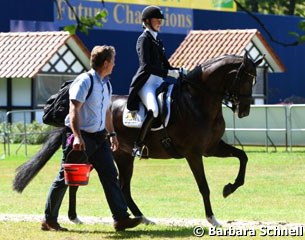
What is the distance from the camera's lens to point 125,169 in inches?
489

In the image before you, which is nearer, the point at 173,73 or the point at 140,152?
the point at 173,73

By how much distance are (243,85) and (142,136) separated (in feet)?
4.73

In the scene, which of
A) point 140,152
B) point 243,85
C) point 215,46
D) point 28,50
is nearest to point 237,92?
point 243,85

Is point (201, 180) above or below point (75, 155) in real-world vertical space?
below

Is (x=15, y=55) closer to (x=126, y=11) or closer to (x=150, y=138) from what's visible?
(x=126, y=11)

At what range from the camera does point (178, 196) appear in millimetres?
16406

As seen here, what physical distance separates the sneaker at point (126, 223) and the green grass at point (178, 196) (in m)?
0.10

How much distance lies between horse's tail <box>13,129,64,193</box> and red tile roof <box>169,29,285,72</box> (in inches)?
1009

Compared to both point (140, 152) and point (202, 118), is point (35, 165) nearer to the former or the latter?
point (140, 152)

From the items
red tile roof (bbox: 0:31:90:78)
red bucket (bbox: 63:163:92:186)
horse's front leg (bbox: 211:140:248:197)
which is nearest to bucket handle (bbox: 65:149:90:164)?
red bucket (bbox: 63:163:92:186)

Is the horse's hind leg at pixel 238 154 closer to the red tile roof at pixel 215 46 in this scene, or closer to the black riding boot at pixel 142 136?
the black riding boot at pixel 142 136

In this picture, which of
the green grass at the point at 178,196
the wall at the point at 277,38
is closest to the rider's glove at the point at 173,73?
the green grass at the point at 178,196

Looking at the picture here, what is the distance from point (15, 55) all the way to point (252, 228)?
2588 centimetres

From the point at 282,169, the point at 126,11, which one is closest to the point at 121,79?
the point at 126,11
